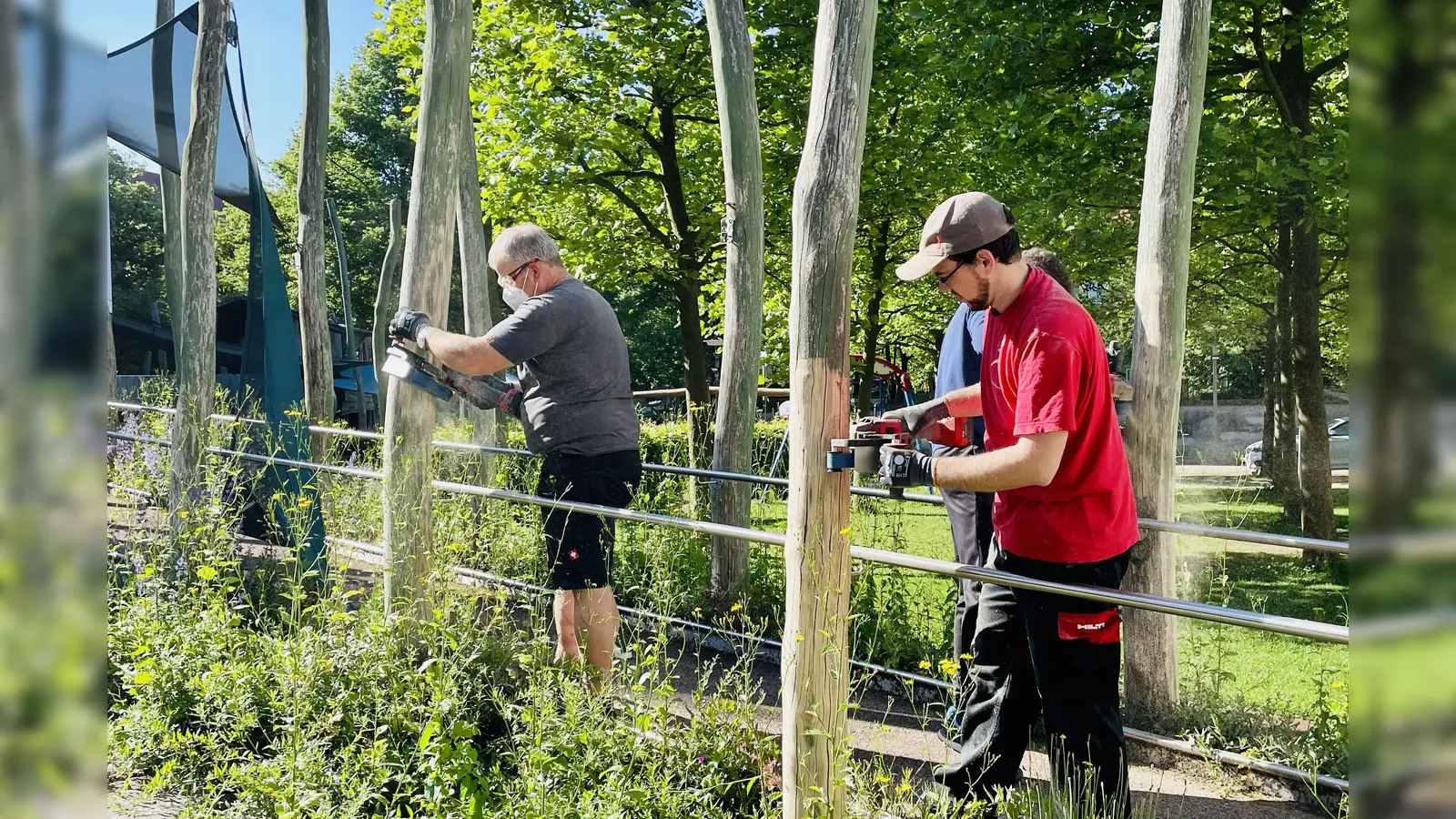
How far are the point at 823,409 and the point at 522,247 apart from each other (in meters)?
2.06

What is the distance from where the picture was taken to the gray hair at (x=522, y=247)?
15.6ft

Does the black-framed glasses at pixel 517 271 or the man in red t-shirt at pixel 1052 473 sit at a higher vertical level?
the black-framed glasses at pixel 517 271

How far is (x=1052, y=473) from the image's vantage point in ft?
9.70

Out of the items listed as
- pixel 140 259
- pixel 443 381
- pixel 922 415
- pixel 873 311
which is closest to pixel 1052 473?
pixel 922 415

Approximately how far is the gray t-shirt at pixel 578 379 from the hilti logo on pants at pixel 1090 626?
2226 millimetres

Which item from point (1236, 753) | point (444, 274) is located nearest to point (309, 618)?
point (444, 274)

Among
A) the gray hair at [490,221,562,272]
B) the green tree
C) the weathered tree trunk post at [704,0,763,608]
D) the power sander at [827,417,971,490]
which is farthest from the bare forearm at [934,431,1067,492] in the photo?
the green tree

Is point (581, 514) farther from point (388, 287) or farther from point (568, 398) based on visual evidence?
point (388, 287)

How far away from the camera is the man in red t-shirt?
9.80 ft

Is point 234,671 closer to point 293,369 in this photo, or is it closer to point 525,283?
point 525,283

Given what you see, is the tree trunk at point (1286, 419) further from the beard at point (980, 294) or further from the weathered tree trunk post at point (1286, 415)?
the beard at point (980, 294)

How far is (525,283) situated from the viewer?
4824 mm

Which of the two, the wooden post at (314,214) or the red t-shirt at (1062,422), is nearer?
the red t-shirt at (1062,422)
